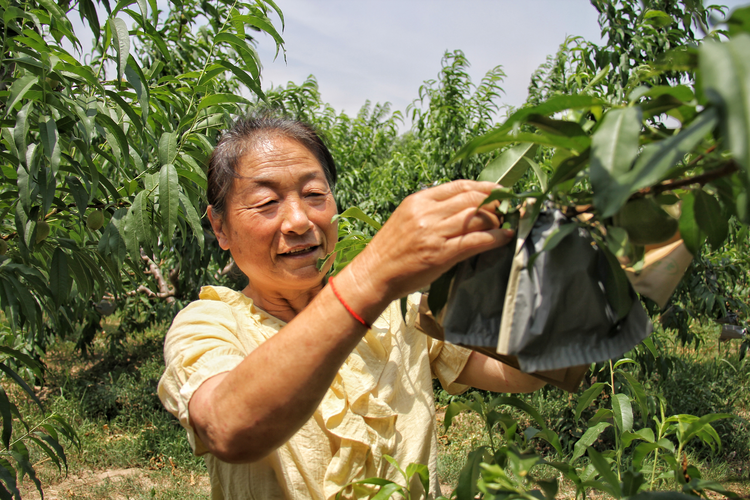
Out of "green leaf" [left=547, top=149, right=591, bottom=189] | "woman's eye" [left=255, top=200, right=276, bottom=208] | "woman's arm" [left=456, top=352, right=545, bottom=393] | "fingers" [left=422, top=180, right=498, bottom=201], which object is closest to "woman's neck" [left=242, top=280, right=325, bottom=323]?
"woman's eye" [left=255, top=200, right=276, bottom=208]

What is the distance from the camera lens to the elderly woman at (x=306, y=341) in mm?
736

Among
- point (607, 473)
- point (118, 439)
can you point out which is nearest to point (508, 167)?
point (607, 473)

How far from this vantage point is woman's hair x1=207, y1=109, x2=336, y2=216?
139cm

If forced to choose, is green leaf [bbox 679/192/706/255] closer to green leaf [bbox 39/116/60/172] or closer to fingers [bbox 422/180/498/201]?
fingers [bbox 422/180/498/201]

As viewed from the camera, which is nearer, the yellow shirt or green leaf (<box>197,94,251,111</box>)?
the yellow shirt

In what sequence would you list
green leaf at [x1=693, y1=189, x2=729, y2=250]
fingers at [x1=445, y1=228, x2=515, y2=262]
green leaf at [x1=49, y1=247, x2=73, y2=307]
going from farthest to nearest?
green leaf at [x1=49, y1=247, x2=73, y2=307]
fingers at [x1=445, y1=228, x2=515, y2=262]
green leaf at [x1=693, y1=189, x2=729, y2=250]

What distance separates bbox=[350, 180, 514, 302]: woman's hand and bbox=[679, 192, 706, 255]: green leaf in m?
0.19

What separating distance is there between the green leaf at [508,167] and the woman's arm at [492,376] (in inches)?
26.0

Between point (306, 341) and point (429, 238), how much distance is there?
255mm

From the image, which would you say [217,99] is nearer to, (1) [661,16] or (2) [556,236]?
(1) [661,16]

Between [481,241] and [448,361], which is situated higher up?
[481,241]

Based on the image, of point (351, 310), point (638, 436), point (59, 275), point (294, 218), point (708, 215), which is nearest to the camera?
point (708, 215)

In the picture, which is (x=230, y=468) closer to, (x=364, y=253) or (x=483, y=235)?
(x=364, y=253)

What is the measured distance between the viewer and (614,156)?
1.38 ft
